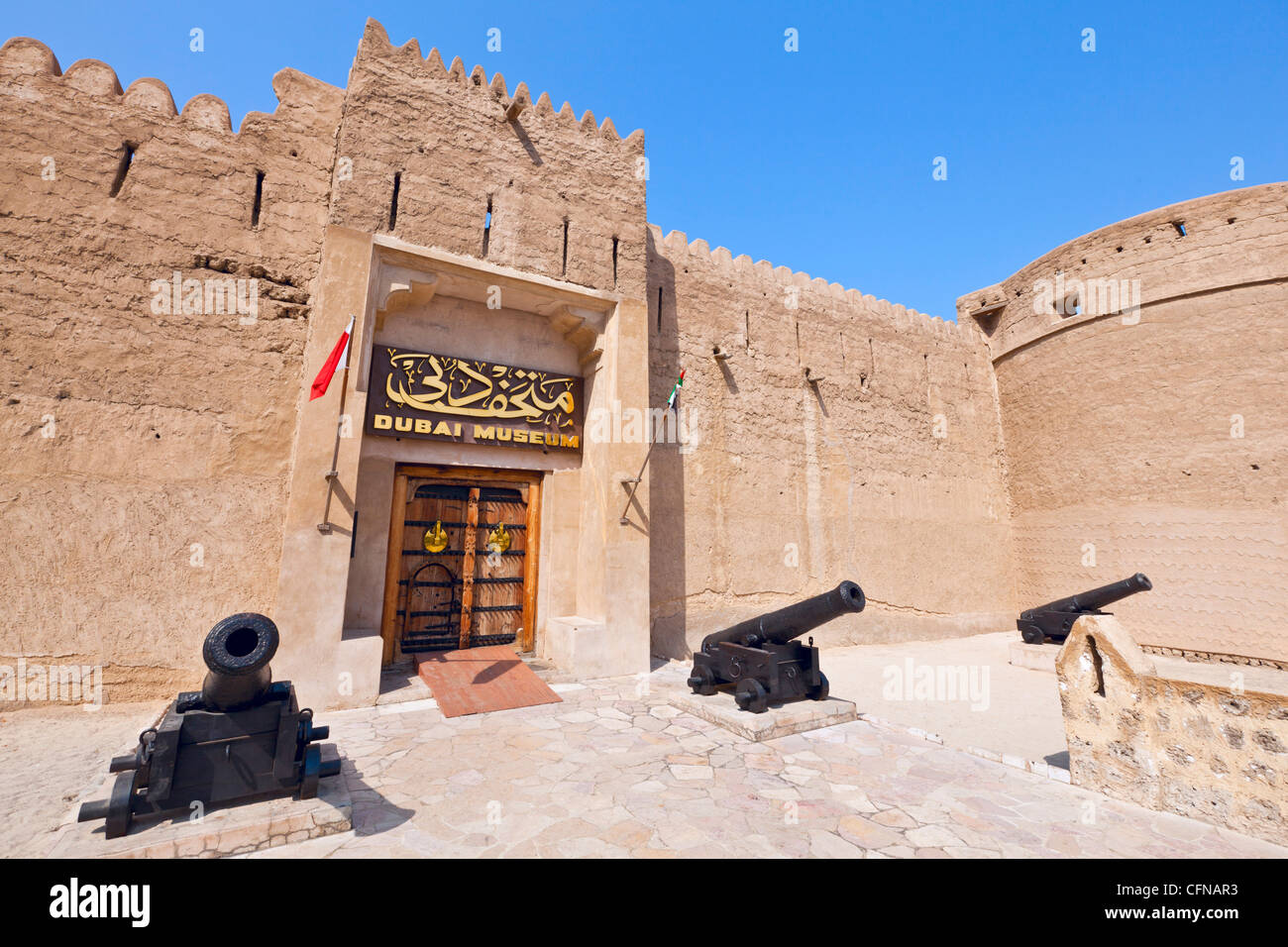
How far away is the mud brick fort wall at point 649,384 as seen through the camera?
5582 mm

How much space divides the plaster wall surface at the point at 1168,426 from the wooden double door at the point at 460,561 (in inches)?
492

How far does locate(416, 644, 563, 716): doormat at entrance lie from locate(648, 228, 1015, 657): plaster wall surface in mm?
2752

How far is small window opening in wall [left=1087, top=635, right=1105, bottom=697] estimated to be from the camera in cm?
383

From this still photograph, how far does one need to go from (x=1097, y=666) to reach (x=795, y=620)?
7.50 feet

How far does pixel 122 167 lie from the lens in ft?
20.2

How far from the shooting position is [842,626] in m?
10.9

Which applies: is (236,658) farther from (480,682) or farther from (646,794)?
(480,682)

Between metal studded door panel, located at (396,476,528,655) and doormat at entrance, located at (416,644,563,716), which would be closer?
doormat at entrance, located at (416,644,563,716)

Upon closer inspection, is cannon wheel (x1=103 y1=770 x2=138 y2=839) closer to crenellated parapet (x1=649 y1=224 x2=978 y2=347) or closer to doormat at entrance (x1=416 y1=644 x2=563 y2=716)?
doormat at entrance (x1=416 y1=644 x2=563 y2=716)

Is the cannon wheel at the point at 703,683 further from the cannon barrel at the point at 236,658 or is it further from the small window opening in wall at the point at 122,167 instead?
the small window opening in wall at the point at 122,167
